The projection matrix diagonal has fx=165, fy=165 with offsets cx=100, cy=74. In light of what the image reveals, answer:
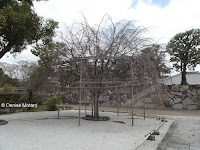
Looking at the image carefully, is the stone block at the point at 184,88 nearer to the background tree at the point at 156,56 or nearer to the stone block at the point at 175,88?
the stone block at the point at 175,88

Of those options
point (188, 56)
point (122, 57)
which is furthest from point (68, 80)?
point (188, 56)

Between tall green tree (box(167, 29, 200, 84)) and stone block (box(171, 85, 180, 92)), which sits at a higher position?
tall green tree (box(167, 29, 200, 84))

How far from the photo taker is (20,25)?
5.01m

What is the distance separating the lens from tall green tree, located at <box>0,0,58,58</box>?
488 cm

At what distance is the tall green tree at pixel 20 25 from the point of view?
4.88 metres

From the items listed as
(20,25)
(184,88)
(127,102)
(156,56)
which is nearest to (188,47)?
(184,88)

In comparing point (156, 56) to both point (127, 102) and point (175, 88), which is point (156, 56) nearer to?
point (127, 102)

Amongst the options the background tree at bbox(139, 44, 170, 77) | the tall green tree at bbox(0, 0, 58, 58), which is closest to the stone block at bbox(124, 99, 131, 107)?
the background tree at bbox(139, 44, 170, 77)

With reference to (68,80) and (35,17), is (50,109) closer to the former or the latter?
(68,80)

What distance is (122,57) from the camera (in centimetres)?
539

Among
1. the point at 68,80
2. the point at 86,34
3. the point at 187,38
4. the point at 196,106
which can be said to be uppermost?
the point at 187,38

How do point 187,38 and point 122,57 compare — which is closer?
point 122,57

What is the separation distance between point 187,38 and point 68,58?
33.7 feet

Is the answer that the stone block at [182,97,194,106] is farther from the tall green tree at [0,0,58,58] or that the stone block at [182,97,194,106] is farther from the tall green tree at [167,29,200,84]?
the tall green tree at [0,0,58,58]
